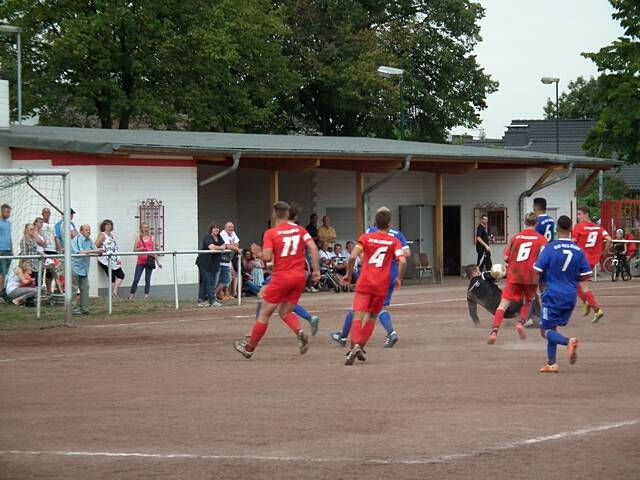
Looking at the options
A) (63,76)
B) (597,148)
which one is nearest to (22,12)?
(63,76)

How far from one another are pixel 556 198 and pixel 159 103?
15.2m

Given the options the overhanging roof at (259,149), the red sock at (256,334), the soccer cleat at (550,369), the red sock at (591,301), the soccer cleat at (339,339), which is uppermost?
the overhanging roof at (259,149)

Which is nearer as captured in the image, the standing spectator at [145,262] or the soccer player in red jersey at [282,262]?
the soccer player in red jersey at [282,262]

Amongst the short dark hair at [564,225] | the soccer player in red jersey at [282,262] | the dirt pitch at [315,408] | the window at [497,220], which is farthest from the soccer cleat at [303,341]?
the window at [497,220]

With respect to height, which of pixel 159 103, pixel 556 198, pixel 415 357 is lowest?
pixel 415 357

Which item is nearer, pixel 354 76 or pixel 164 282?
pixel 164 282

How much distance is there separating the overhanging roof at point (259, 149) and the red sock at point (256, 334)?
10.7m

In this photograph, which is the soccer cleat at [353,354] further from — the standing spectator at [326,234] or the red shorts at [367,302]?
the standing spectator at [326,234]

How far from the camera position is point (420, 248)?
3600cm

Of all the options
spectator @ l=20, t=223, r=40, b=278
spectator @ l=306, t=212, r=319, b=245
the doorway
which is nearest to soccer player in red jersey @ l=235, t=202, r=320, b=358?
spectator @ l=20, t=223, r=40, b=278

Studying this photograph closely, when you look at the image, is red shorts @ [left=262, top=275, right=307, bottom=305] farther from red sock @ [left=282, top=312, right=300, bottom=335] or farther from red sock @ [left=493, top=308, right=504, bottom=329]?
red sock @ [left=493, top=308, right=504, bottom=329]

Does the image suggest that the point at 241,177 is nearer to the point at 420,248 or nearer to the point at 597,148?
the point at 420,248

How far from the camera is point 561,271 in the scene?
1358cm

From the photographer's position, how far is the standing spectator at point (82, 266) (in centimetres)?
2148
